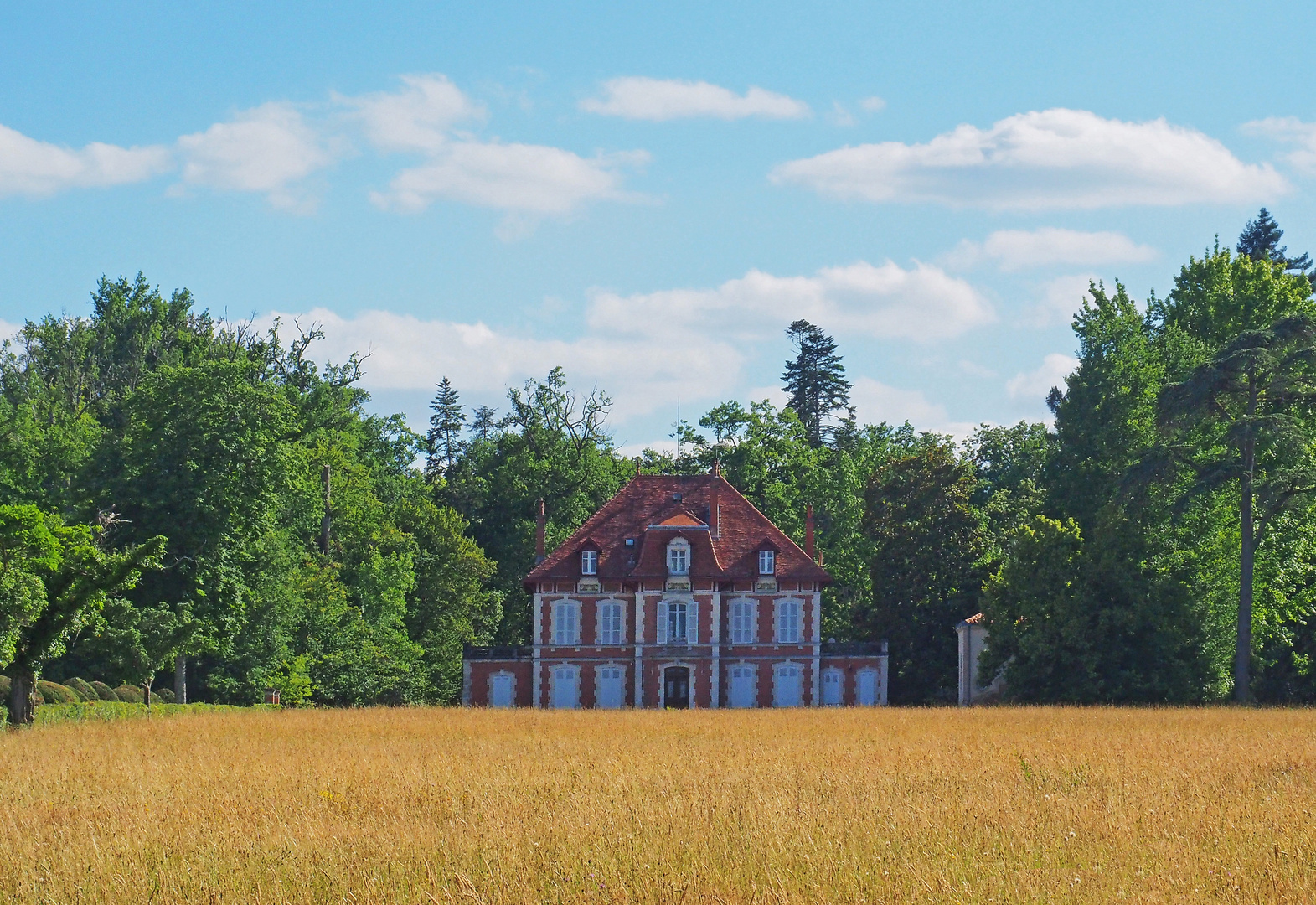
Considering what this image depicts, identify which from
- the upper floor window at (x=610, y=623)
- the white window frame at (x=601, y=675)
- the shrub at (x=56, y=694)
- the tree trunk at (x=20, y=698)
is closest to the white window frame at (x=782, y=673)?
the white window frame at (x=601, y=675)

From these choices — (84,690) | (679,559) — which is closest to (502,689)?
(679,559)

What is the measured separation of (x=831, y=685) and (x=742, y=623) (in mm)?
3957

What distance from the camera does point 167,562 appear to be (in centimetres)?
4131

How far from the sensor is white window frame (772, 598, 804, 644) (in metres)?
52.5

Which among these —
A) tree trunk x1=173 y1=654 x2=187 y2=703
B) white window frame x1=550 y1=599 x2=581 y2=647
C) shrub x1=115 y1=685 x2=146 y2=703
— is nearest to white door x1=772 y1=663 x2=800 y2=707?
white window frame x1=550 y1=599 x2=581 y2=647

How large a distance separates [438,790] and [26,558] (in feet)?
48.1

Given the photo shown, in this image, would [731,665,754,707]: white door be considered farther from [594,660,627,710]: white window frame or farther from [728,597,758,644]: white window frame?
[594,660,627,710]: white window frame

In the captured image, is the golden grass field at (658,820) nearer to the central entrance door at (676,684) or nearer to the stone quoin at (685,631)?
the stone quoin at (685,631)

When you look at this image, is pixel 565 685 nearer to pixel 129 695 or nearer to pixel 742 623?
pixel 742 623

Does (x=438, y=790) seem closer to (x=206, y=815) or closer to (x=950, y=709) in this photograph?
(x=206, y=815)

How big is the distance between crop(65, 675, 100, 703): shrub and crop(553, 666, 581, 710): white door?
710 inches

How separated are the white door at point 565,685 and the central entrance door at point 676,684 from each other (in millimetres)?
3325

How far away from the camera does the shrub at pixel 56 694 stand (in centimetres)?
3512

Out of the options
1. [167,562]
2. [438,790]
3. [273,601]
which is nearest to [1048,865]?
[438,790]
